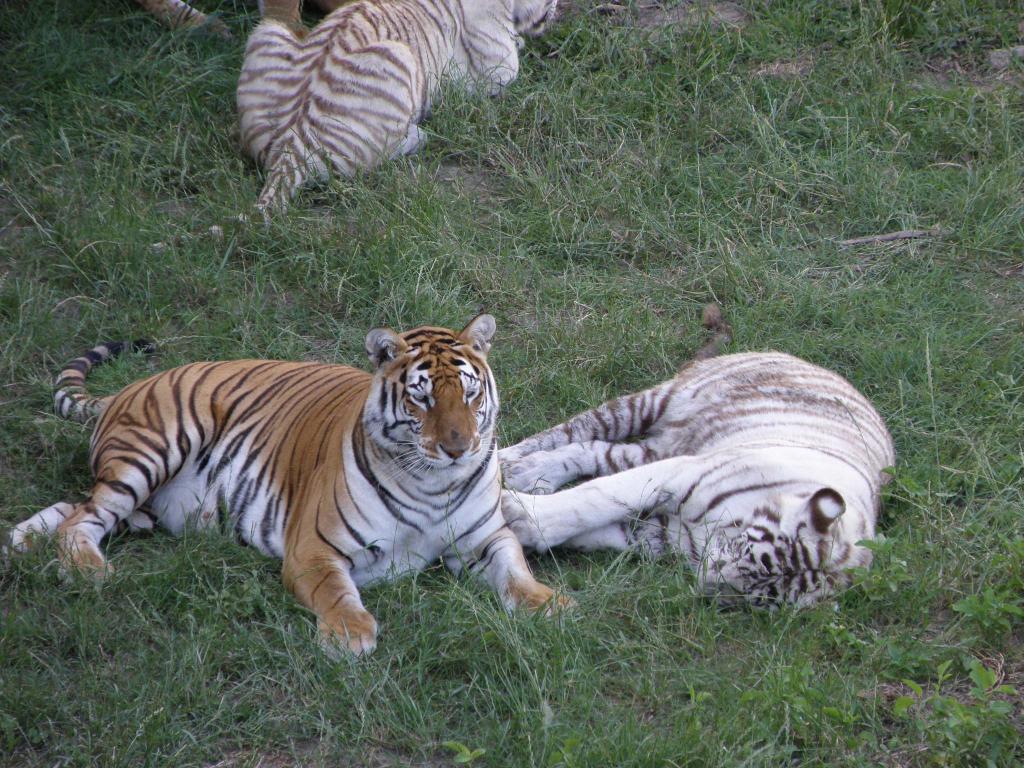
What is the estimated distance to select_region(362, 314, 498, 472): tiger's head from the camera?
3754mm

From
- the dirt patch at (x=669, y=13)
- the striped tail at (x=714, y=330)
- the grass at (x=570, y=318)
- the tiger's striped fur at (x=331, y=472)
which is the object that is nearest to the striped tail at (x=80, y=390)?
the grass at (x=570, y=318)

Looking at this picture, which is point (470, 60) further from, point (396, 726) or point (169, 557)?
point (396, 726)

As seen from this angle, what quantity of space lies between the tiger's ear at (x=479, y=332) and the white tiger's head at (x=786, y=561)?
0.98 metres

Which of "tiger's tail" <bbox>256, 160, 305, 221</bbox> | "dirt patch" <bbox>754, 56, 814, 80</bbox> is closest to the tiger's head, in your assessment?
"tiger's tail" <bbox>256, 160, 305, 221</bbox>

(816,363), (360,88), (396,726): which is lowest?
(816,363)

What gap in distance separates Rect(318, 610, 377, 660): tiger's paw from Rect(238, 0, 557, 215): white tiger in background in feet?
8.97

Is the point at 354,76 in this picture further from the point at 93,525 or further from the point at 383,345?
the point at 93,525

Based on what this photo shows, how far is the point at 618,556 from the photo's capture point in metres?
4.12

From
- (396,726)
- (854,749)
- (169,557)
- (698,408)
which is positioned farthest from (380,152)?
(854,749)

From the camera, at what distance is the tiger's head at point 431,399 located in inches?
148

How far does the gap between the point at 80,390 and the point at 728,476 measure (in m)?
2.43

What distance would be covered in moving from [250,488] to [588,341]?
1.71 meters

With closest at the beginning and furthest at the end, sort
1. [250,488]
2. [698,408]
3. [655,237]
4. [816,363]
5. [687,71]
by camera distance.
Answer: [250,488] < [698,408] < [816,363] < [655,237] < [687,71]

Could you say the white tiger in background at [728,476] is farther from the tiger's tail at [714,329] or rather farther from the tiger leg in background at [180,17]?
the tiger leg in background at [180,17]
